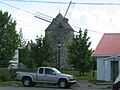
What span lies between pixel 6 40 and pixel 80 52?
32.7 ft

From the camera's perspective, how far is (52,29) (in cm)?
9400

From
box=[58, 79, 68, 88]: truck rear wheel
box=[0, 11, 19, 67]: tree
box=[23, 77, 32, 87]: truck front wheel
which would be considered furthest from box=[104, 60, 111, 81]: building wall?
box=[0, 11, 19, 67]: tree

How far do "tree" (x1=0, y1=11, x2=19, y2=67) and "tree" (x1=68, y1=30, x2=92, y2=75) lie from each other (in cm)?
773

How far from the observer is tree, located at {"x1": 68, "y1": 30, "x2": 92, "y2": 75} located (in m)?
49.9

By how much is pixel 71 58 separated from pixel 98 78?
9663 mm

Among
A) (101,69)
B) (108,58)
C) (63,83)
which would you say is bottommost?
(63,83)

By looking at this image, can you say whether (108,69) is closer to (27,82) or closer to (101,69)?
(101,69)

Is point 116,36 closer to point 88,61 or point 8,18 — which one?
point 88,61

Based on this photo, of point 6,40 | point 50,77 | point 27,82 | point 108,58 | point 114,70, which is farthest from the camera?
point 6,40

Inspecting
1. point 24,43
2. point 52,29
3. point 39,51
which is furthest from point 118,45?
point 52,29

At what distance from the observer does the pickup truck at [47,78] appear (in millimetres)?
32688

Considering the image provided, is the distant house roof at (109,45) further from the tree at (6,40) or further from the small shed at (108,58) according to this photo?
the tree at (6,40)

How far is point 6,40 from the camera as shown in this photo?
163 feet

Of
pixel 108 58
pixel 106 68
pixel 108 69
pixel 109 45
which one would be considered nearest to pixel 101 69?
pixel 106 68
